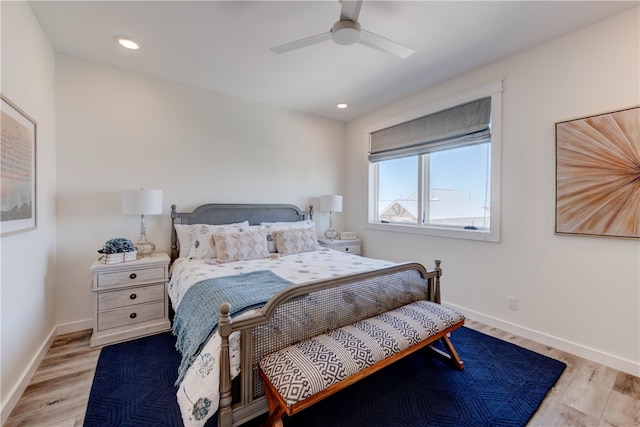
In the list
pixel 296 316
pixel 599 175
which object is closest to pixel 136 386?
pixel 296 316

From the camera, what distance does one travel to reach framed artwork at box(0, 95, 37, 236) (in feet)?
5.52

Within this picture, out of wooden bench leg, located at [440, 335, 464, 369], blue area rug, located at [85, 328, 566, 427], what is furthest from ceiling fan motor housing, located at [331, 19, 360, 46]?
blue area rug, located at [85, 328, 566, 427]

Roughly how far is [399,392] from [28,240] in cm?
289

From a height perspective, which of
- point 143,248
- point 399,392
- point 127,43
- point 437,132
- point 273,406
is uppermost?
point 127,43

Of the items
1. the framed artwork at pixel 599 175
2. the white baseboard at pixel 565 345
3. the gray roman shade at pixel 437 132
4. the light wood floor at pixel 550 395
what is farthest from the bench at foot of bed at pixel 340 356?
the gray roman shade at pixel 437 132

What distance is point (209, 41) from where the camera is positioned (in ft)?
8.00

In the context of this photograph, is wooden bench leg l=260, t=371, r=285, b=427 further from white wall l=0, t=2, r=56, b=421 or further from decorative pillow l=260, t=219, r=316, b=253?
decorative pillow l=260, t=219, r=316, b=253

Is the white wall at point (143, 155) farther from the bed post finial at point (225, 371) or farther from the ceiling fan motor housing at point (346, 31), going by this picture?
the bed post finial at point (225, 371)

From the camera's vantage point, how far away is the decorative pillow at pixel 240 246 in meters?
2.83

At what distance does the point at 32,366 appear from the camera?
2.04 m

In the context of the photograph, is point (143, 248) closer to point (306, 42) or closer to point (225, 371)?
point (225, 371)

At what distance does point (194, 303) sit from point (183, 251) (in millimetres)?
1299

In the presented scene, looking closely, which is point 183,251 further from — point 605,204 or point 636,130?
point 636,130

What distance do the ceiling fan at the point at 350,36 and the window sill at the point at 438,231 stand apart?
199 centimetres
